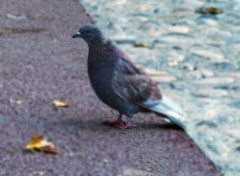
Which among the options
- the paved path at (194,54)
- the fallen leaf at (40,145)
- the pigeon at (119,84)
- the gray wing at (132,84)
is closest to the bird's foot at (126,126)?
the pigeon at (119,84)

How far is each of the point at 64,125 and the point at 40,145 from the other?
282 mm

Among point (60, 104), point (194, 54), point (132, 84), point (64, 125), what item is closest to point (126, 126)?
point (132, 84)

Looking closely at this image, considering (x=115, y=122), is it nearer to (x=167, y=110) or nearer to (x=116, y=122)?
(x=116, y=122)

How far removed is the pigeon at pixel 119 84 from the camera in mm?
3400

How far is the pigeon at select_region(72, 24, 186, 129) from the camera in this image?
11.2ft

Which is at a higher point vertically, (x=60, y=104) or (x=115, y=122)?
(x=115, y=122)

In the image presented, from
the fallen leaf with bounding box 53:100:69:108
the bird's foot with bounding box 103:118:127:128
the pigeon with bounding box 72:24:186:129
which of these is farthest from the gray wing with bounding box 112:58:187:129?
the fallen leaf with bounding box 53:100:69:108

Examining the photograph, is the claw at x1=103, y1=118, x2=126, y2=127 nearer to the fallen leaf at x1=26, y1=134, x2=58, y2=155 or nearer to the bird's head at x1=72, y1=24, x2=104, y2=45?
the fallen leaf at x1=26, y1=134, x2=58, y2=155

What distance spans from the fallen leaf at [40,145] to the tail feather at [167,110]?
467mm

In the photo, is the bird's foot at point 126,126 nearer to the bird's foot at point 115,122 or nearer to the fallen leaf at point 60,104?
the bird's foot at point 115,122

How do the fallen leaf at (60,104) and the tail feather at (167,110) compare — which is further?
the fallen leaf at (60,104)

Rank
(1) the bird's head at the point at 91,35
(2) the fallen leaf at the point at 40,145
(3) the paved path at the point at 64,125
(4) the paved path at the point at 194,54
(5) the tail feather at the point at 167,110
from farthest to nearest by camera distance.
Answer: (4) the paved path at the point at 194,54 < (5) the tail feather at the point at 167,110 < (2) the fallen leaf at the point at 40,145 < (1) the bird's head at the point at 91,35 < (3) the paved path at the point at 64,125

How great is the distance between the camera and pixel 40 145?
383cm

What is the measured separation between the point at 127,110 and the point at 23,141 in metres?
0.48
